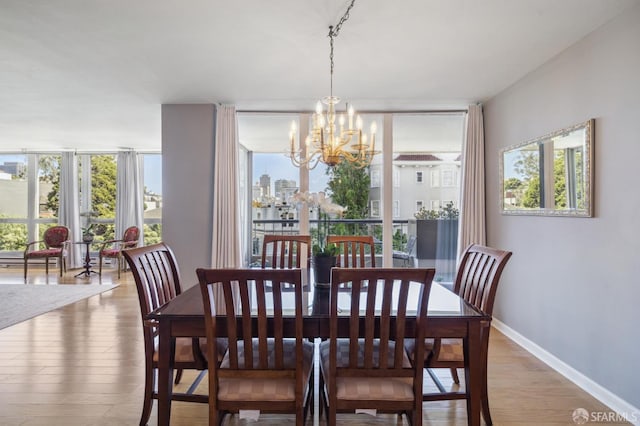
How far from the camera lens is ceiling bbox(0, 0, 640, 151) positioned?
7.05 feet

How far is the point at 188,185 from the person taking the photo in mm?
4031

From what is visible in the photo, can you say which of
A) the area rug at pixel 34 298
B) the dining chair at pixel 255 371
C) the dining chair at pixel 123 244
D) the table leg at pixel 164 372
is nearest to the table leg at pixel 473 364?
the dining chair at pixel 255 371

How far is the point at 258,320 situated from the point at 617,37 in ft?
9.36

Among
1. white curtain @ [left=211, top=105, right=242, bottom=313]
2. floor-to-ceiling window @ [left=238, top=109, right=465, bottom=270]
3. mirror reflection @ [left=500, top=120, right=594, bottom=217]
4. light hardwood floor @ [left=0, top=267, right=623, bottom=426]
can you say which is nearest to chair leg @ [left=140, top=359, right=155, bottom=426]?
light hardwood floor @ [left=0, top=267, right=623, bottom=426]

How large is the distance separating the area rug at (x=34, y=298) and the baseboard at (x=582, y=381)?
5305 mm

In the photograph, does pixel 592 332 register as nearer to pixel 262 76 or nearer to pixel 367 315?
pixel 367 315

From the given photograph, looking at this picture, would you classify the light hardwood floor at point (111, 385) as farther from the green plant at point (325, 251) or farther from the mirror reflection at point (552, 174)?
the mirror reflection at point (552, 174)

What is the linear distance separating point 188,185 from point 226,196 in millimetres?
497

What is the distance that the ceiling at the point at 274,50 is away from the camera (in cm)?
215

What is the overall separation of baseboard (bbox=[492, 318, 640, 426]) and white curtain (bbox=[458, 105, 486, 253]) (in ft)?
3.61

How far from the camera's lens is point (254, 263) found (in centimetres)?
441

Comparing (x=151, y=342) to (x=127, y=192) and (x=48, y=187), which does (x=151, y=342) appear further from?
(x=48, y=187)

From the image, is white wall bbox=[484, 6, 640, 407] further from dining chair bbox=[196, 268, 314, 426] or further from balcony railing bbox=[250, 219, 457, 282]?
dining chair bbox=[196, 268, 314, 426]

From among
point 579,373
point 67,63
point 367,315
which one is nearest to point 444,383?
point 579,373
